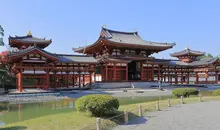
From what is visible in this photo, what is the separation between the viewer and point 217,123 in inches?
457

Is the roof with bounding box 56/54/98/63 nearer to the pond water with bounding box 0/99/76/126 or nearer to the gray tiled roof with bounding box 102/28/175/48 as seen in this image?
the gray tiled roof with bounding box 102/28/175/48

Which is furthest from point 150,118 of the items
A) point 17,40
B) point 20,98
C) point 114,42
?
point 17,40

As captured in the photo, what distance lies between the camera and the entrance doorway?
44188mm

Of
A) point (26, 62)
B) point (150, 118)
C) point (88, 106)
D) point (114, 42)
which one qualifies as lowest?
point (150, 118)

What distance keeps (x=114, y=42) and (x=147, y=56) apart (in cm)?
903

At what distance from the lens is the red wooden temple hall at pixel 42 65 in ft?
94.7

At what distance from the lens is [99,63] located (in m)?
40.0

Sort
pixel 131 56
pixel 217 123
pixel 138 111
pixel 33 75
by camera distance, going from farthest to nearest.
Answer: pixel 131 56
pixel 33 75
pixel 138 111
pixel 217 123

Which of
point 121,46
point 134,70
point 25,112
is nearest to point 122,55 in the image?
point 121,46

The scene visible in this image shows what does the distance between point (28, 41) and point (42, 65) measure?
12.0 meters

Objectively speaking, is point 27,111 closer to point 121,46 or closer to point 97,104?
point 97,104

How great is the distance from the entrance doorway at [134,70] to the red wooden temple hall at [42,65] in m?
9.28

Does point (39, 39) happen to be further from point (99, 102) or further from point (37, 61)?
point (99, 102)

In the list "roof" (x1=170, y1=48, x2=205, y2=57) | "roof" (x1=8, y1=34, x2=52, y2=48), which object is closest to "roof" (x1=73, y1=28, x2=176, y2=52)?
"roof" (x1=8, y1=34, x2=52, y2=48)
